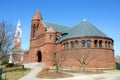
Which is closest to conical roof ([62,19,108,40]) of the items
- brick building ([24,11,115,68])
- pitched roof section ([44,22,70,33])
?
brick building ([24,11,115,68])

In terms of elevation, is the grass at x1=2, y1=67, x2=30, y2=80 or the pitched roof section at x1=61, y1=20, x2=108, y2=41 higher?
the pitched roof section at x1=61, y1=20, x2=108, y2=41

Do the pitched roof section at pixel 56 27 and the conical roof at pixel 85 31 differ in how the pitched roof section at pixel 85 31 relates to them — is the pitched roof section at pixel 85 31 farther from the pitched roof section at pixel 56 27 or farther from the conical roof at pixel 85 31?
the pitched roof section at pixel 56 27

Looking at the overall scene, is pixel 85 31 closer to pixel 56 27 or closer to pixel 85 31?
pixel 85 31

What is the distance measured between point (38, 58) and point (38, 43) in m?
5.63

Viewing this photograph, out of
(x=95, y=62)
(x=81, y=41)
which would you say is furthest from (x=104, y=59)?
(x=81, y=41)

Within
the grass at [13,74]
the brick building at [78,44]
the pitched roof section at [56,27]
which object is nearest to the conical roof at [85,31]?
the brick building at [78,44]

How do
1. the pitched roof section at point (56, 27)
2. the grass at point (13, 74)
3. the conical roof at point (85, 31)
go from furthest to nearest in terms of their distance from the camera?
the pitched roof section at point (56, 27) → the conical roof at point (85, 31) → the grass at point (13, 74)

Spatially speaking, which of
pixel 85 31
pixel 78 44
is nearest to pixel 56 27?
pixel 85 31

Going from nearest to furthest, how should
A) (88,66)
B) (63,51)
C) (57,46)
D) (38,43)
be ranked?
(88,66)
(63,51)
(57,46)
(38,43)

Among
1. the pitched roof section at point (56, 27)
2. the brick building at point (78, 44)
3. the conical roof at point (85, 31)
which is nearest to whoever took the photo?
the brick building at point (78, 44)

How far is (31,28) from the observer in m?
65.3

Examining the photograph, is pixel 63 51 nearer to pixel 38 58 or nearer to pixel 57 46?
pixel 57 46

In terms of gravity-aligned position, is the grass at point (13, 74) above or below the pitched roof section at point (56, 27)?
below

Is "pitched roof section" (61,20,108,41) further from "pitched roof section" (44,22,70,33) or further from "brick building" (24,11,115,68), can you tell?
"pitched roof section" (44,22,70,33)
